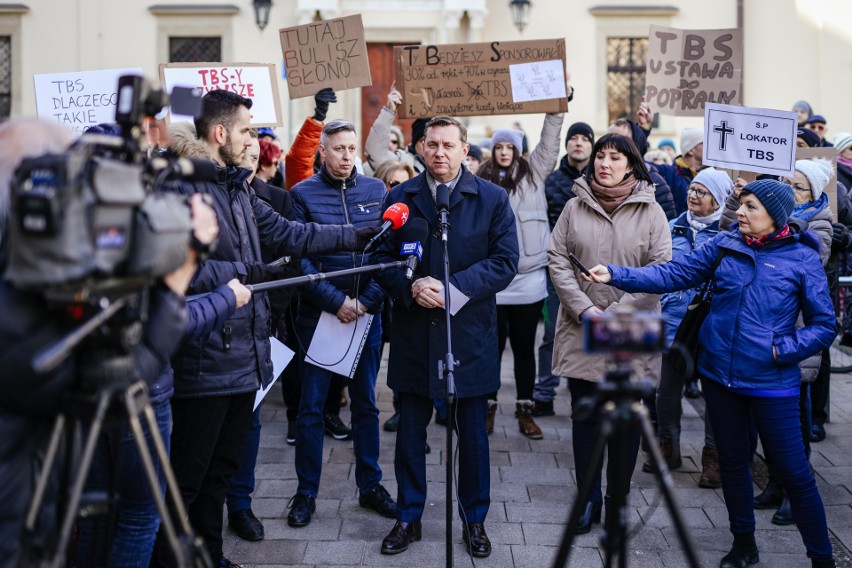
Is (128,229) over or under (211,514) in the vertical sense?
over

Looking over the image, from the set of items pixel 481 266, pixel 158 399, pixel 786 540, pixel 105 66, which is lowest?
pixel 786 540

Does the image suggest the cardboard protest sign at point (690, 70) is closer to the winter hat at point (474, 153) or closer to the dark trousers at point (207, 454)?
the winter hat at point (474, 153)

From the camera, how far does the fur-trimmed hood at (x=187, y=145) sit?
4.01 meters

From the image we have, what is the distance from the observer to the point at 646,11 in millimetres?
19469

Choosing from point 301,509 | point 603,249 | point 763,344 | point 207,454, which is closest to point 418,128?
point 603,249

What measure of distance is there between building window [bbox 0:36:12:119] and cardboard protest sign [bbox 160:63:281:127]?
15575mm

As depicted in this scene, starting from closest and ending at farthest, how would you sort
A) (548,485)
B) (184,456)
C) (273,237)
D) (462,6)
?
(184,456), (273,237), (548,485), (462,6)

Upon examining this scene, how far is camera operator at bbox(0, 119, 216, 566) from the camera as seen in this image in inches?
97.0

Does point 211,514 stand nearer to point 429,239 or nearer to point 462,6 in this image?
point 429,239

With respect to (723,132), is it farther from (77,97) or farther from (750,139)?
(77,97)

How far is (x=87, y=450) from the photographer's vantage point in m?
2.49

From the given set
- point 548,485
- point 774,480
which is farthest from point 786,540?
point 548,485

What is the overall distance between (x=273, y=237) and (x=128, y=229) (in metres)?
2.02

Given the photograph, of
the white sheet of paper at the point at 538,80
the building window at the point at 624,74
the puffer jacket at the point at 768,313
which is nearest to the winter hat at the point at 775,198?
the puffer jacket at the point at 768,313
